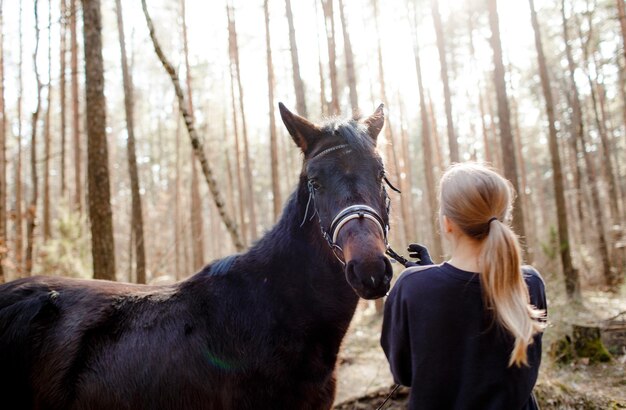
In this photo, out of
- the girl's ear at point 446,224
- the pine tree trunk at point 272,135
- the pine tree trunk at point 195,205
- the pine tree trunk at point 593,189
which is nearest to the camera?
the girl's ear at point 446,224

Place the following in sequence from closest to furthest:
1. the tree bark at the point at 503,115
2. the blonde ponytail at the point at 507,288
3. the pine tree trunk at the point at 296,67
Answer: the blonde ponytail at the point at 507,288 < the tree bark at the point at 503,115 < the pine tree trunk at the point at 296,67

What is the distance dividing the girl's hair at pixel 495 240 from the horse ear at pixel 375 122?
1137 millimetres

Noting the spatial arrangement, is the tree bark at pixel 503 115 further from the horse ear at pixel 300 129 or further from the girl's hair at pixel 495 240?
the girl's hair at pixel 495 240

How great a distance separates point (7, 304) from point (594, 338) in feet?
22.5

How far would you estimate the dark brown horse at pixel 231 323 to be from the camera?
2639 millimetres

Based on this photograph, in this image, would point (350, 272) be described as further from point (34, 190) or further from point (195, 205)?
point (195, 205)

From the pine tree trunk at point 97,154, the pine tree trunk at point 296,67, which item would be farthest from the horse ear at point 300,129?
the pine tree trunk at point 296,67

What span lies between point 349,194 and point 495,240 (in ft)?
3.05

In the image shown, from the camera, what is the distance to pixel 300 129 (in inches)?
119

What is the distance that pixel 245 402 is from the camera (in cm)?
259

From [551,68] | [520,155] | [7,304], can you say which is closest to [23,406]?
[7,304]

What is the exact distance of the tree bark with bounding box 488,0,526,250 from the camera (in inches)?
390

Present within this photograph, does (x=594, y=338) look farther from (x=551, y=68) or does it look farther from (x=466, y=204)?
(x=551, y=68)

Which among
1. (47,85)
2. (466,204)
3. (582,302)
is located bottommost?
(582,302)
